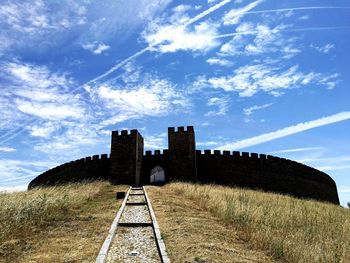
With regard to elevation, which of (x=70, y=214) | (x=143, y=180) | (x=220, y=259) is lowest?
(x=220, y=259)

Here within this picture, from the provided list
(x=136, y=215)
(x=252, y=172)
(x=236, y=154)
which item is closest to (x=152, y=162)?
(x=236, y=154)

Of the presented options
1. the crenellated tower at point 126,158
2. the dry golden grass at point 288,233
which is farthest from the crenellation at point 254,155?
the dry golden grass at point 288,233

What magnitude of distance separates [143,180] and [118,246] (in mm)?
20565

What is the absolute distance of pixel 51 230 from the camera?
765cm

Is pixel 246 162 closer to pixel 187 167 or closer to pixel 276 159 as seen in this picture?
pixel 276 159

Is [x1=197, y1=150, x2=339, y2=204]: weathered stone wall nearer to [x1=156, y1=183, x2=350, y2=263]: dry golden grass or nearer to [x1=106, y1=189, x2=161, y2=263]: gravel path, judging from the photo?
[x1=156, y1=183, x2=350, y2=263]: dry golden grass

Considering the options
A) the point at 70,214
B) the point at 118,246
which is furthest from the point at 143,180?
the point at 118,246

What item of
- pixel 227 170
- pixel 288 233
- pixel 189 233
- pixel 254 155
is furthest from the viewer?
pixel 254 155

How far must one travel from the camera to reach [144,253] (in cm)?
616

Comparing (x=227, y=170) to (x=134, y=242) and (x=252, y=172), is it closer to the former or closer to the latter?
(x=252, y=172)

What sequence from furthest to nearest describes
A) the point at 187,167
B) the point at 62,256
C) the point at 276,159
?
the point at 276,159
the point at 187,167
the point at 62,256

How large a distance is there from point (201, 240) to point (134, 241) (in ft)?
4.52

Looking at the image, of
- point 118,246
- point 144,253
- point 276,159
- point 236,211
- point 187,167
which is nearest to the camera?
point 144,253

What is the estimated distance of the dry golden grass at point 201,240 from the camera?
5.85 m
